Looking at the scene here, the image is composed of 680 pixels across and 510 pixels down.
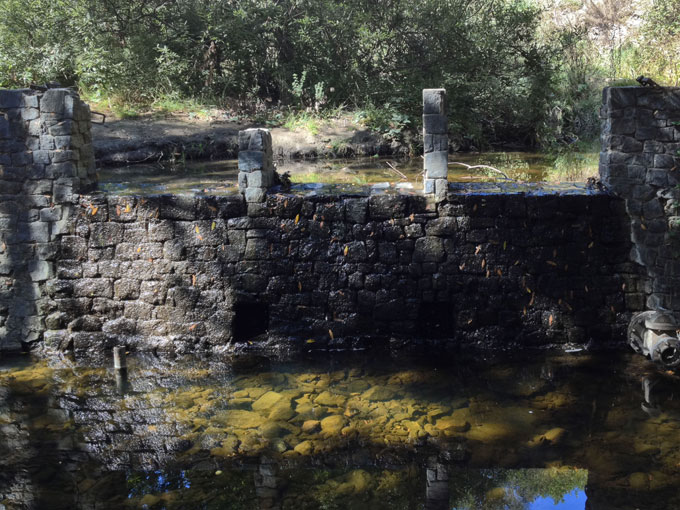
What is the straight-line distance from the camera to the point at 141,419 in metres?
5.04

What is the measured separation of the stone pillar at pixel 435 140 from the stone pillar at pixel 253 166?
1576 mm

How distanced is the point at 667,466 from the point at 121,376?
462cm

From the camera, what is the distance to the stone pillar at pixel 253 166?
6.04 m

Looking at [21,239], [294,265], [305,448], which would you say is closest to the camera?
[305,448]

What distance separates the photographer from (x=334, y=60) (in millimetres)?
15258

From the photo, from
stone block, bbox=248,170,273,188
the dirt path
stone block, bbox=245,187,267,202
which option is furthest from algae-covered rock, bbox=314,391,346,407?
the dirt path

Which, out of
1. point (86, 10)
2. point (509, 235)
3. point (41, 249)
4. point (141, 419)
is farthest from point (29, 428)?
point (86, 10)

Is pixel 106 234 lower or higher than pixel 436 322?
higher

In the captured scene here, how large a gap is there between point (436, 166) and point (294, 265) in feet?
5.67

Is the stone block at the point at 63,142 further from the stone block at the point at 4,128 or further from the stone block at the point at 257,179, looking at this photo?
the stone block at the point at 257,179

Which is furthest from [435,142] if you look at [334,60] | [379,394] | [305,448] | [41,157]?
[334,60]

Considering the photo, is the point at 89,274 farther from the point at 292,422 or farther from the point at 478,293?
the point at 478,293

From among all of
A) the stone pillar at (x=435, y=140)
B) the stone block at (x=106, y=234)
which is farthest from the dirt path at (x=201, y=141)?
the stone pillar at (x=435, y=140)

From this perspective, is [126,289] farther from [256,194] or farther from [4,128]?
[4,128]
